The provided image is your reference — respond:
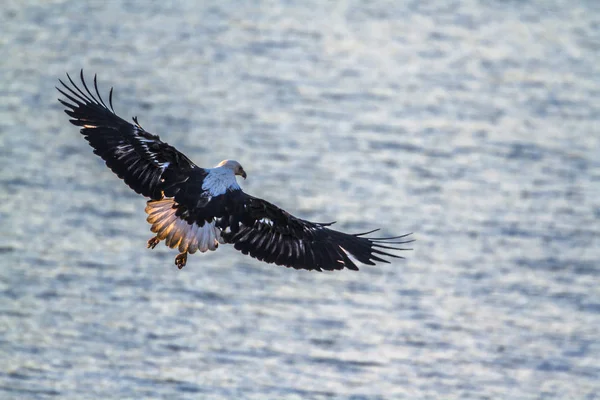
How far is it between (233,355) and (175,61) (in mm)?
7748

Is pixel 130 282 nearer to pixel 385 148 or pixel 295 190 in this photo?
pixel 295 190

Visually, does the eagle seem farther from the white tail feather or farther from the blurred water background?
the blurred water background

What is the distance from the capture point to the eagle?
1026 centimetres

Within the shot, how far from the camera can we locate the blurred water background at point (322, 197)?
1364cm

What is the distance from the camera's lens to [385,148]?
18109 mm

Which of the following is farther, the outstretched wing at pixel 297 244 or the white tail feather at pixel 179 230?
the outstretched wing at pixel 297 244

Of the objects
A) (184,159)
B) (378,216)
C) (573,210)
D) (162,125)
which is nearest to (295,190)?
(378,216)

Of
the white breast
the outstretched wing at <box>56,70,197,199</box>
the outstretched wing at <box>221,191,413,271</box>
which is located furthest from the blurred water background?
the white breast

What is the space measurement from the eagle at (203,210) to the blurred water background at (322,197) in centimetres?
297

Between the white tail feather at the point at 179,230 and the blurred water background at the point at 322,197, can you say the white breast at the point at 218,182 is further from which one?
the blurred water background at the point at 322,197

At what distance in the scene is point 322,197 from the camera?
54.2ft

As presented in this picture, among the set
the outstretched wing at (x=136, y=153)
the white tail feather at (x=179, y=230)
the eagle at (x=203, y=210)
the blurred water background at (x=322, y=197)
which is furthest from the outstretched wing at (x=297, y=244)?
the blurred water background at (x=322, y=197)

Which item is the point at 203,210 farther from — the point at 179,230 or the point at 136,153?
the point at 136,153

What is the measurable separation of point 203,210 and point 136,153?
760 mm
